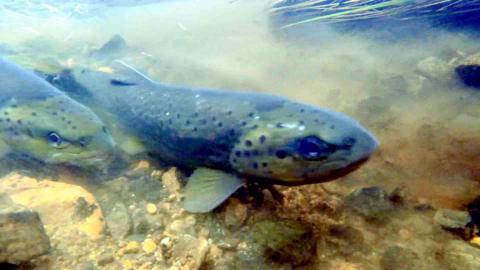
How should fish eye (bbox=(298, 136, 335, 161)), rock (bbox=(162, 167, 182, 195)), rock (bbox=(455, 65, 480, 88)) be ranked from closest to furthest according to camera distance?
fish eye (bbox=(298, 136, 335, 161)) < rock (bbox=(162, 167, 182, 195)) < rock (bbox=(455, 65, 480, 88))

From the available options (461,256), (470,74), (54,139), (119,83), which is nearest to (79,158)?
(54,139)

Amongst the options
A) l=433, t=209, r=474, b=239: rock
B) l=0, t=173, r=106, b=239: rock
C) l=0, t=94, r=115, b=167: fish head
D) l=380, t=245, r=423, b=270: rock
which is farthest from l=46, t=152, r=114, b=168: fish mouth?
l=433, t=209, r=474, b=239: rock

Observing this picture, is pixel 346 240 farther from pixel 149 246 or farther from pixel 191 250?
pixel 149 246

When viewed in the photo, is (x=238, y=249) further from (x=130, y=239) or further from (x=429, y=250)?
(x=429, y=250)

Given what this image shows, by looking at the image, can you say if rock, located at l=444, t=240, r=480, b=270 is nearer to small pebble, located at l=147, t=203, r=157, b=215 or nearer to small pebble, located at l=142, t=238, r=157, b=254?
small pebble, located at l=142, t=238, r=157, b=254

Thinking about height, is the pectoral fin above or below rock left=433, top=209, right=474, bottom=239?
above

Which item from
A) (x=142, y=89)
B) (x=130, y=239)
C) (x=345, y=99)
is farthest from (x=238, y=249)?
(x=345, y=99)

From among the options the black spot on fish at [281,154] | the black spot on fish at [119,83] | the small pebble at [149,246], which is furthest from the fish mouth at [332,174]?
the black spot on fish at [119,83]
